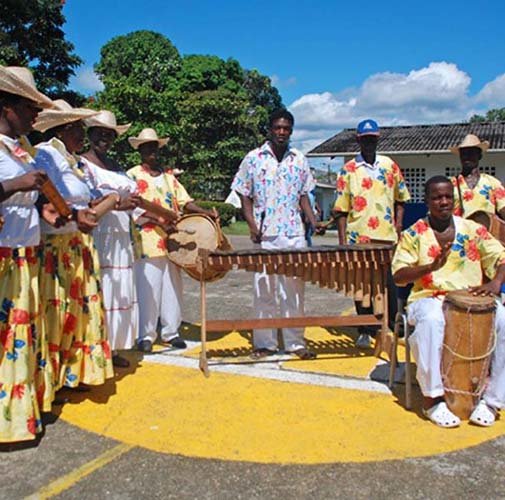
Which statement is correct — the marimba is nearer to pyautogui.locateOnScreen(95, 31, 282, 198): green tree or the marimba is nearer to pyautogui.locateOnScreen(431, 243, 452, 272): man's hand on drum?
pyautogui.locateOnScreen(431, 243, 452, 272): man's hand on drum

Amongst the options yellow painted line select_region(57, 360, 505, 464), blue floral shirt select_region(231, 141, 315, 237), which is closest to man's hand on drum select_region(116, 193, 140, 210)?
blue floral shirt select_region(231, 141, 315, 237)

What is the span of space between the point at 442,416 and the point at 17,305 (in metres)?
2.98

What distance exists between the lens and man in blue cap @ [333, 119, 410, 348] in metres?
6.08

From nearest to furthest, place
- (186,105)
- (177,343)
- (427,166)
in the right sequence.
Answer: (177,343) → (427,166) → (186,105)

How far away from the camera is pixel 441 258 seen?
4410 mm

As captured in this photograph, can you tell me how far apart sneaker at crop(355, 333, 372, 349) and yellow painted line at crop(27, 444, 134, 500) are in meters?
3.12

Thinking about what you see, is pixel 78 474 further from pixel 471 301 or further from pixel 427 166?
pixel 427 166

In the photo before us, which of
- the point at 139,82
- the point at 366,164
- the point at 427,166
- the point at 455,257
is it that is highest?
the point at 139,82

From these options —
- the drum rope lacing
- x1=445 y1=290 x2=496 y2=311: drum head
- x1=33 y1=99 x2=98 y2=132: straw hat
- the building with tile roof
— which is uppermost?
the building with tile roof

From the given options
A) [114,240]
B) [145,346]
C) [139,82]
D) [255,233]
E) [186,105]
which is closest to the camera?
[114,240]

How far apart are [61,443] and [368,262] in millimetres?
3020

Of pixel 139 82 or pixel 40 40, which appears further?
pixel 139 82

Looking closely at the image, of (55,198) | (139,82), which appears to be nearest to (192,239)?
(55,198)

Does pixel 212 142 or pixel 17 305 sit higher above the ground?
pixel 212 142
